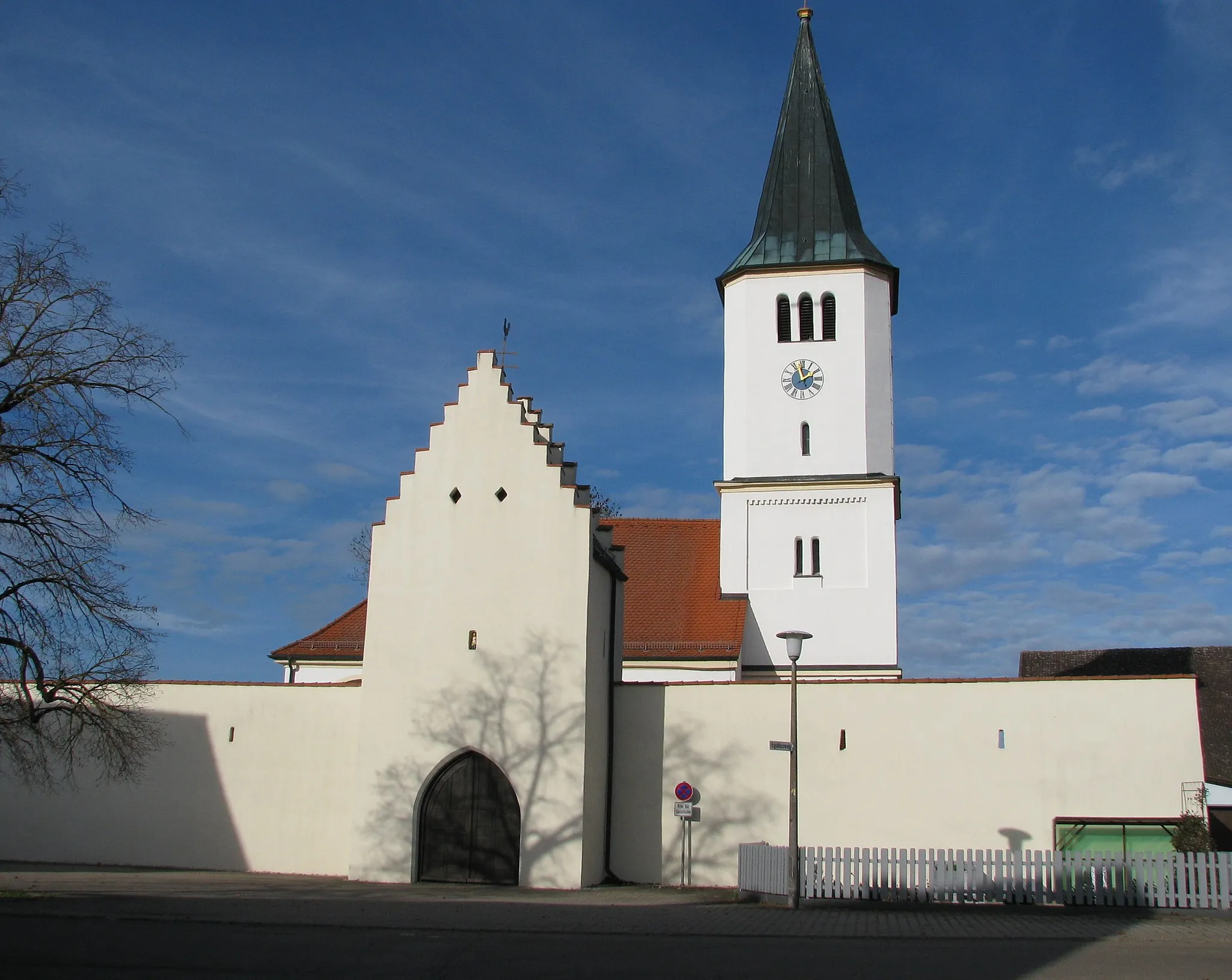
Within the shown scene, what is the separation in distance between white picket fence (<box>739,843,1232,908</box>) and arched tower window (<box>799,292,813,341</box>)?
59.4 ft

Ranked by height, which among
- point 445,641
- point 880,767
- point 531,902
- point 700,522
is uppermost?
point 700,522

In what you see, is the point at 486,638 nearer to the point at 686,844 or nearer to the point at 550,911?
the point at 686,844

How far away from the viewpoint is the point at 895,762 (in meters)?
23.0

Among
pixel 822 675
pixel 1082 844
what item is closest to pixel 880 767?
pixel 1082 844

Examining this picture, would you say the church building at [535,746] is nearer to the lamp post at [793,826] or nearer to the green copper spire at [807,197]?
the lamp post at [793,826]

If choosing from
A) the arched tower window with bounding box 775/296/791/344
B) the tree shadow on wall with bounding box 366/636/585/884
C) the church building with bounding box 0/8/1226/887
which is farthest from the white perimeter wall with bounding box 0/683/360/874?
the arched tower window with bounding box 775/296/791/344

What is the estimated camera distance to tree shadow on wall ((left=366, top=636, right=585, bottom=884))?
22.1 metres

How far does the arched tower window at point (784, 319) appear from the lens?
1379 inches

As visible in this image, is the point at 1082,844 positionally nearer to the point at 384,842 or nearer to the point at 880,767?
the point at 880,767

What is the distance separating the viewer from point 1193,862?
18.8 meters

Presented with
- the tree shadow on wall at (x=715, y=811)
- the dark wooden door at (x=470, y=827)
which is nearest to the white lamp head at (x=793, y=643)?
the tree shadow on wall at (x=715, y=811)

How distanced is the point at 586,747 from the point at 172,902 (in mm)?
7676

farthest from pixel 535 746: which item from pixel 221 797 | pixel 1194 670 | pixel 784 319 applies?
pixel 1194 670

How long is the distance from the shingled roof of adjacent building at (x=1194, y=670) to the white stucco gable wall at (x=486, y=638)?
18.3 metres
